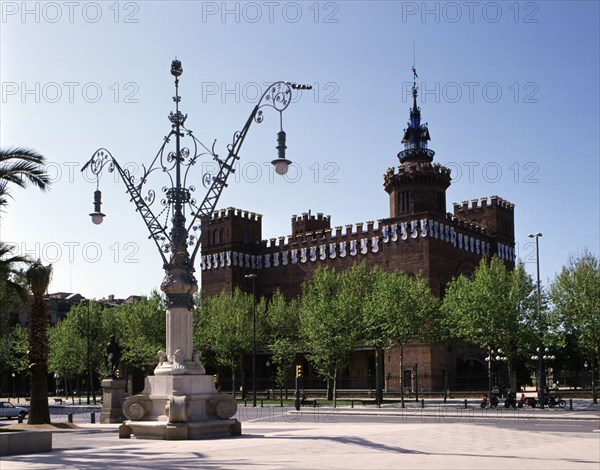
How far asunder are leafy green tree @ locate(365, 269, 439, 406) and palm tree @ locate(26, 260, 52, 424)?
83.3ft

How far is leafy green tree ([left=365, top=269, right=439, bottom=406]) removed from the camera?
2120 inches

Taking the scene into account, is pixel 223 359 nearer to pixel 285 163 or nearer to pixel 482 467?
pixel 285 163

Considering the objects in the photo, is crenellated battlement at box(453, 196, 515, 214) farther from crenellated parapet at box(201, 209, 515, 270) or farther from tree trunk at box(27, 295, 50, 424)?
tree trunk at box(27, 295, 50, 424)

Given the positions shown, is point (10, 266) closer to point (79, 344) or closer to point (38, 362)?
point (38, 362)

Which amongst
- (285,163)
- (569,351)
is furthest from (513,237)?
(285,163)

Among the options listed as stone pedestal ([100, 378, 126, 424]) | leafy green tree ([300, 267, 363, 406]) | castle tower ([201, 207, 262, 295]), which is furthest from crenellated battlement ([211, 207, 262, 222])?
stone pedestal ([100, 378, 126, 424])

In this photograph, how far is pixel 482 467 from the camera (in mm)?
14797

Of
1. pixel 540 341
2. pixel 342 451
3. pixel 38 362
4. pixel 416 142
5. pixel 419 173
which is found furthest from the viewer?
pixel 416 142

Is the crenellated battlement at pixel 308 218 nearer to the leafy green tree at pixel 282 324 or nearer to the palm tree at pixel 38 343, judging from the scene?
the leafy green tree at pixel 282 324

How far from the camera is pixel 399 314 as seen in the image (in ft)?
176

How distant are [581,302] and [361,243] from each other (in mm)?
23953

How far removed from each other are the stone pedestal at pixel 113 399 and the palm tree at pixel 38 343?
2595mm

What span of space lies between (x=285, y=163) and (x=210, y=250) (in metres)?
64.1

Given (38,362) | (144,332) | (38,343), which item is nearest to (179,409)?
(38,362)
